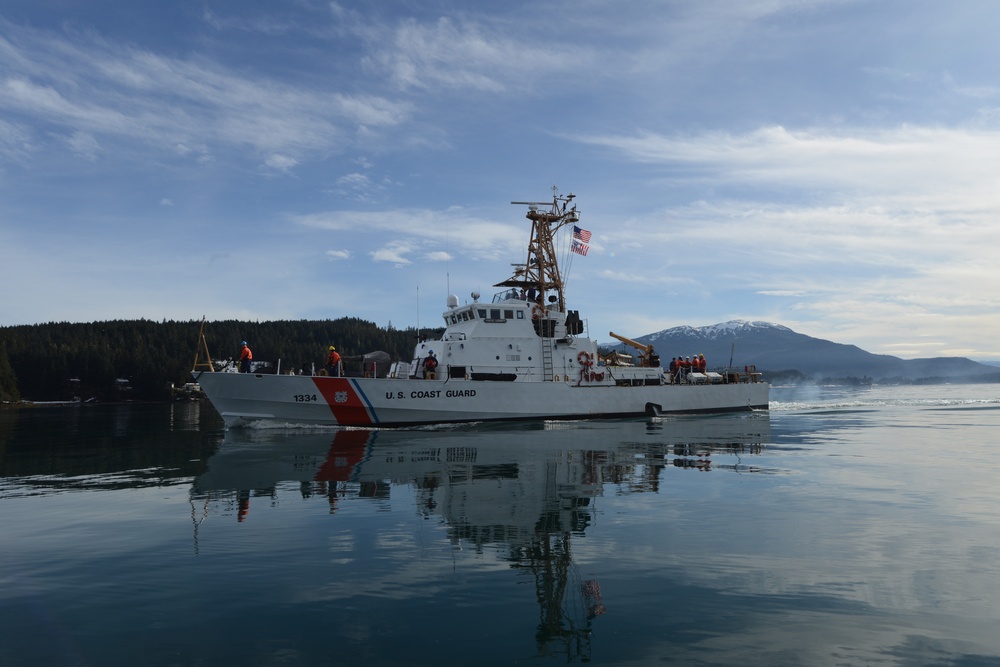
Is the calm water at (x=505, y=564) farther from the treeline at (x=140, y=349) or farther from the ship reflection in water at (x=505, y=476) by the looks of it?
the treeline at (x=140, y=349)

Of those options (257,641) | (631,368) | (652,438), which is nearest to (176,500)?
(257,641)

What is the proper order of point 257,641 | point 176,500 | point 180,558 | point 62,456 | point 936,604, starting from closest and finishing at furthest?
point 257,641
point 936,604
point 180,558
point 176,500
point 62,456

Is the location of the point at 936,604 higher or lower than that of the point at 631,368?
lower

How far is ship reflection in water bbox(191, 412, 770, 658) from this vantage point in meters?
7.64

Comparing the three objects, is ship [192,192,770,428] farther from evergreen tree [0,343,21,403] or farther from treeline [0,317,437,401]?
evergreen tree [0,343,21,403]

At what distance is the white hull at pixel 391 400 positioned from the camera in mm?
25984

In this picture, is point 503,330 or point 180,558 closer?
point 180,558

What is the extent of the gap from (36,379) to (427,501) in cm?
10991

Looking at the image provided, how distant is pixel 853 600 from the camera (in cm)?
645

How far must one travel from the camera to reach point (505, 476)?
14.7 meters

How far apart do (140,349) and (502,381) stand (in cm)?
9557

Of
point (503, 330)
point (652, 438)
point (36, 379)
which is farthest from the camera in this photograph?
point (36, 379)

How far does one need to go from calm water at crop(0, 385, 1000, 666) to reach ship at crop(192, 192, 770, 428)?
951 centimetres

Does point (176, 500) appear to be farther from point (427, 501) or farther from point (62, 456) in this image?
point (62, 456)
